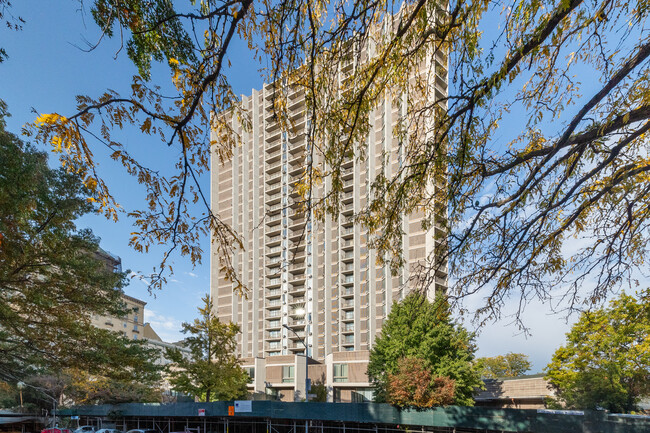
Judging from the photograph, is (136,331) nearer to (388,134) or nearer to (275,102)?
(388,134)

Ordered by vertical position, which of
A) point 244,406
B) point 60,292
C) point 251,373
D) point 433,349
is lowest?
point 251,373

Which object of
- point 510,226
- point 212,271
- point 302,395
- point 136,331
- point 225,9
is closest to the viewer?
point 225,9

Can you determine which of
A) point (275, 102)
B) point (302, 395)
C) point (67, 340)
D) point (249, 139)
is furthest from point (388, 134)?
point (275, 102)

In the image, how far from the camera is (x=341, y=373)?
43.6 metres

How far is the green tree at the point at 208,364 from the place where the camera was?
28984 millimetres

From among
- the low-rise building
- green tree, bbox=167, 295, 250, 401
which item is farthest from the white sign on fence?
the low-rise building

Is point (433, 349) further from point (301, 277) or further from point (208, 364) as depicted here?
point (301, 277)

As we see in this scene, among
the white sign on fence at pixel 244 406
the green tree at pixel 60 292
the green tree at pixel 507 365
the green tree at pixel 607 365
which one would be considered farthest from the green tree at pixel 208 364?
the green tree at pixel 507 365

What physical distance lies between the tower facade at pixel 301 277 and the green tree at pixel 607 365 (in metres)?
13.8

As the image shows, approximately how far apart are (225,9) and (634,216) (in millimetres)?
7536

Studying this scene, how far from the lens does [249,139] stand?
64.3 m

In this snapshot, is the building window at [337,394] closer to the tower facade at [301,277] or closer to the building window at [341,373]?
the tower facade at [301,277]

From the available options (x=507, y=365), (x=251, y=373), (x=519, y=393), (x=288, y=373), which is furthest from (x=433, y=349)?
(x=507, y=365)

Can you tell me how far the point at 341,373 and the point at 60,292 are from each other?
35.2 m
